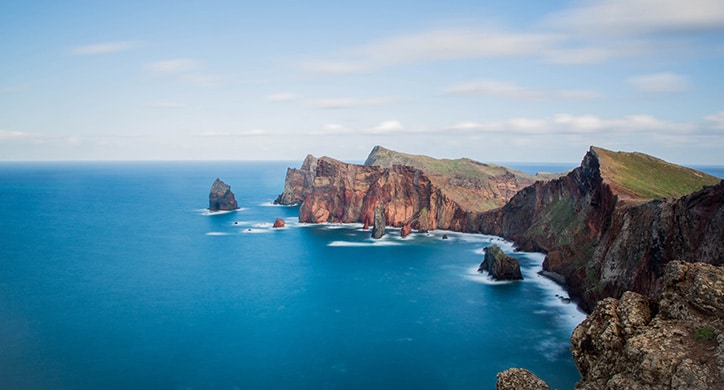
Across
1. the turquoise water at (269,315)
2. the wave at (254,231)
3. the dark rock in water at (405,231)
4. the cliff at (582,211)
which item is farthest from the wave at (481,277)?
the wave at (254,231)

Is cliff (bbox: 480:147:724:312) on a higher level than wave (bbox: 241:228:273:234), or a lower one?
higher

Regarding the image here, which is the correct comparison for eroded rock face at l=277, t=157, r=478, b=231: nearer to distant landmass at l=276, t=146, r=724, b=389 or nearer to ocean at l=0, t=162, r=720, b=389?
distant landmass at l=276, t=146, r=724, b=389

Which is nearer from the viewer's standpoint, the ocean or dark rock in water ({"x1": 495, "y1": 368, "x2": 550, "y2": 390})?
dark rock in water ({"x1": 495, "y1": 368, "x2": 550, "y2": 390})

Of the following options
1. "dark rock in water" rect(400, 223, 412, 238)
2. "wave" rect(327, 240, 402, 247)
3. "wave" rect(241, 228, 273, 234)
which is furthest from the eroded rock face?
"wave" rect(327, 240, 402, 247)

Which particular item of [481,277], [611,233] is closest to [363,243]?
[481,277]

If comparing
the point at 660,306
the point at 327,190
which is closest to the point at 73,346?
the point at 660,306

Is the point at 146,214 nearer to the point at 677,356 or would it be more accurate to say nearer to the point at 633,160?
the point at 633,160
